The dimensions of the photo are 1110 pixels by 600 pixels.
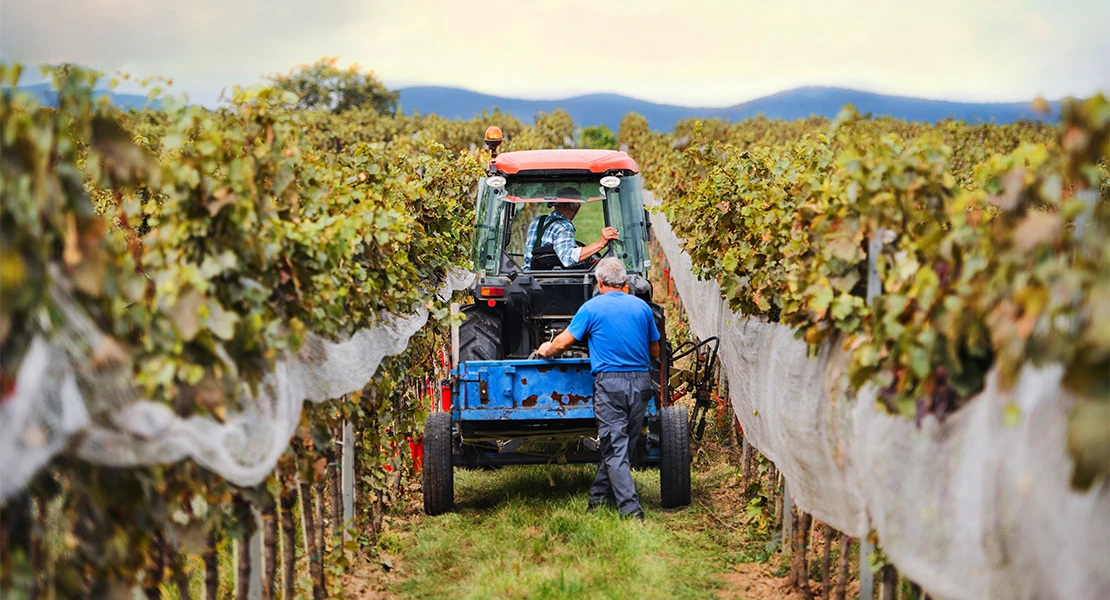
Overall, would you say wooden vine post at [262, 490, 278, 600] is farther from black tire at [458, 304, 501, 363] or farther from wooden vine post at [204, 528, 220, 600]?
black tire at [458, 304, 501, 363]

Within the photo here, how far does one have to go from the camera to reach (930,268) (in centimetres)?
303

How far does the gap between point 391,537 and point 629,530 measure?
1365mm

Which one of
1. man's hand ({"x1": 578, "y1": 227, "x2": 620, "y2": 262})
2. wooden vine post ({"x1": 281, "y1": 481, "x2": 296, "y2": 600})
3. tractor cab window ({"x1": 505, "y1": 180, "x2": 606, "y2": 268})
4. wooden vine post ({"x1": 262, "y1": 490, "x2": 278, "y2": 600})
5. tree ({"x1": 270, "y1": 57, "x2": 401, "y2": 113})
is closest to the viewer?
wooden vine post ({"x1": 262, "y1": 490, "x2": 278, "y2": 600})

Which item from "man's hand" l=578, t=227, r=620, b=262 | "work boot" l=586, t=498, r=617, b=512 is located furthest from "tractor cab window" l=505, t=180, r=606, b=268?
"work boot" l=586, t=498, r=617, b=512

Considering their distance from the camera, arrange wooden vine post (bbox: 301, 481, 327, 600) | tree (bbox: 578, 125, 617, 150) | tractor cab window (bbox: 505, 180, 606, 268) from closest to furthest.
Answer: wooden vine post (bbox: 301, 481, 327, 600), tractor cab window (bbox: 505, 180, 606, 268), tree (bbox: 578, 125, 617, 150)

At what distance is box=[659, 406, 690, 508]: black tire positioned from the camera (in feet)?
20.9

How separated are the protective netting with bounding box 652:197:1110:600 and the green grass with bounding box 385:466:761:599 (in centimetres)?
139

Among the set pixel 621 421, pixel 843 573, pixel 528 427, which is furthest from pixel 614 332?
pixel 843 573

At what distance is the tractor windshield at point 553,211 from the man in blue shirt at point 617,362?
2.69ft

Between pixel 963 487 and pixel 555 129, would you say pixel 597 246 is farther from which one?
pixel 555 129

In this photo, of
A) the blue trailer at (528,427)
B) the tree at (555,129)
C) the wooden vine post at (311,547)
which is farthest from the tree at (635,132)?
the wooden vine post at (311,547)

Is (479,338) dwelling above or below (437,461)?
above

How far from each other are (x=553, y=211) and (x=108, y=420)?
4.72 m

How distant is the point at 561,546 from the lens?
19.3 ft
